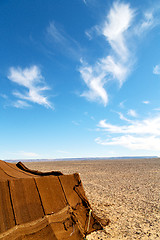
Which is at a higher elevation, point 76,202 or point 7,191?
point 7,191

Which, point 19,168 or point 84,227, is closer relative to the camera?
point 84,227

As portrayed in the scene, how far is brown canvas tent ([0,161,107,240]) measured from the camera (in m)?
5.90

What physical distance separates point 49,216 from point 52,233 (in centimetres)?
55

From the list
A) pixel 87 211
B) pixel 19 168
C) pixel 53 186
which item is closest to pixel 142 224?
pixel 87 211

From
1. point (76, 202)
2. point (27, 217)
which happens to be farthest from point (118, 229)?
point (27, 217)

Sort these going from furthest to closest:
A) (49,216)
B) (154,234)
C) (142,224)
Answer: (142,224)
(154,234)
(49,216)

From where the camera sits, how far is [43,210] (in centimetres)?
663

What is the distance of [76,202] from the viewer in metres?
8.20

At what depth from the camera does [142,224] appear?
9.36m

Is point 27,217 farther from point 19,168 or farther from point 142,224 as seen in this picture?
point 142,224

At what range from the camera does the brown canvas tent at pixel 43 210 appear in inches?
232

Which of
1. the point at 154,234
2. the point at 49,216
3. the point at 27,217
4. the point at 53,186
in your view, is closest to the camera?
the point at 27,217

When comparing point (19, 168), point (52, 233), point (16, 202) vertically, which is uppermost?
point (19, 168)

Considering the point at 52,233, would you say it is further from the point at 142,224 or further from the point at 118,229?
the point at 142,224
